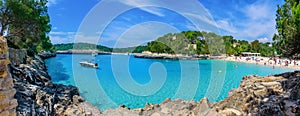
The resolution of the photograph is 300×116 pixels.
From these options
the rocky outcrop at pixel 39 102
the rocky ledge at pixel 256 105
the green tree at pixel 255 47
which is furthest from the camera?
the green tree at pixel 255 47

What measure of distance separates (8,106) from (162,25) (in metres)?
13.4

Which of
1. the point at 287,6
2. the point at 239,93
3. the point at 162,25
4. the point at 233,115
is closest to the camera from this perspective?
the point at 233,115

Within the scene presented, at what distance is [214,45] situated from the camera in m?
52.2

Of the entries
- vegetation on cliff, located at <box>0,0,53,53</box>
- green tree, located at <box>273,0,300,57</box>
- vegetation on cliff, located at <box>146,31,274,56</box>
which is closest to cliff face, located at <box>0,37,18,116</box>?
green tree, located at <box>273,0,300,57</box>

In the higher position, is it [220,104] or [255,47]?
[255,47]

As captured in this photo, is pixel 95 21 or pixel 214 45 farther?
pixel 214 45

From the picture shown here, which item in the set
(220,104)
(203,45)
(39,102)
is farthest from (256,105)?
(203,45)

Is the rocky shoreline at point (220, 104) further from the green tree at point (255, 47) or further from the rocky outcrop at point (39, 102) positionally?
the green tree at point (255, 47)

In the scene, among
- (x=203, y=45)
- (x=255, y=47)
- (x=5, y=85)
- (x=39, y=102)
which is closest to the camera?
(x=5, y=85)

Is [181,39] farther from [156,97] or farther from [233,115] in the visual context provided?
[233,115]

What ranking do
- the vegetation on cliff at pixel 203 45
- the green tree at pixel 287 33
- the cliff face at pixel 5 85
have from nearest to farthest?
the cliff face at pixel 5 85 < the green tree at pixel 287 33 < the vegetation on cliff at pixel 203 45

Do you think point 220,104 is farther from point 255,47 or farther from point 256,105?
point 255,47

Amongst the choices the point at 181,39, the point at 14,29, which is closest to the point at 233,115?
the point at 14,29

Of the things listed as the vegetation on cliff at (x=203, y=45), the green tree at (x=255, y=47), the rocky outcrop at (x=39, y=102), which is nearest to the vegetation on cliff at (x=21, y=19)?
the rocky outcrop at (x=39, y=102)
